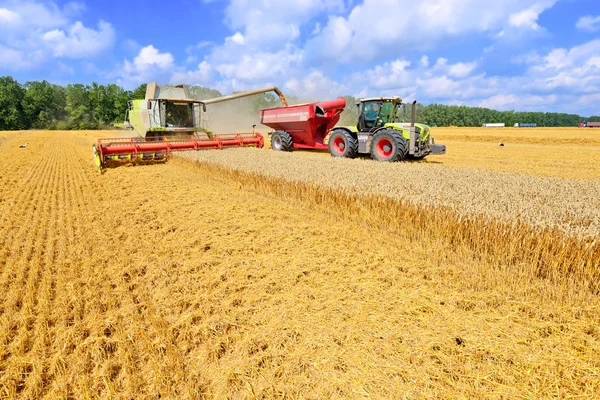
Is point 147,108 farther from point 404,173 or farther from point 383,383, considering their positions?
point 383,383

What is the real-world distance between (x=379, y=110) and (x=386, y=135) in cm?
105

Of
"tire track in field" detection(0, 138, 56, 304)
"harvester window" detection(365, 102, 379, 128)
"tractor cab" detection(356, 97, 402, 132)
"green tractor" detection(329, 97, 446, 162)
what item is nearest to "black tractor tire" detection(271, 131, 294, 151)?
"green tractor" detection(329, 97, 446, 162)

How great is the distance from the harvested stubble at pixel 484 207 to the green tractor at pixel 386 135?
245 centimetres

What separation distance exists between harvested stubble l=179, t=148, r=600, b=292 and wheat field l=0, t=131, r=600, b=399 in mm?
24

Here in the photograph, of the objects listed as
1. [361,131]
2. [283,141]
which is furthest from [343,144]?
[283,141]

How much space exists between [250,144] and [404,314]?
12.1 meters

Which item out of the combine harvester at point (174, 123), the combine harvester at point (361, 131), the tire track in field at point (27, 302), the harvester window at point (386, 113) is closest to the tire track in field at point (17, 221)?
the tire track in field at point (27, 302)

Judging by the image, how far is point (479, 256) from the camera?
370 centimetres

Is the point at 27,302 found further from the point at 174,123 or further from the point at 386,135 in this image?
the point at 174,123

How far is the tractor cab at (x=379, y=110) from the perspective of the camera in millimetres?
10508

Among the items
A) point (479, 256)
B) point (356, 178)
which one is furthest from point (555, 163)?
point (479, 256)

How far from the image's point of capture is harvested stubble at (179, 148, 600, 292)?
3.23 metres

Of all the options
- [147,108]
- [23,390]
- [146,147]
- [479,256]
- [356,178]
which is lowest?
[23,390]

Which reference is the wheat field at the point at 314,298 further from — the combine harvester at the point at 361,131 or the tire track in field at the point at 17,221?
the combine harvester at the point at 361,131
